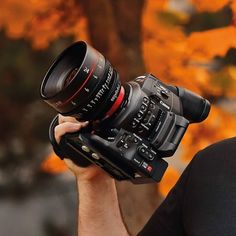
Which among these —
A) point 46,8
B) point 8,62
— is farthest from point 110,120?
point 8,62

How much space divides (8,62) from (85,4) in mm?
373

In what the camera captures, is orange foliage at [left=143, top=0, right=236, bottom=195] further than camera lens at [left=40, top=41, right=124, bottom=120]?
Yes

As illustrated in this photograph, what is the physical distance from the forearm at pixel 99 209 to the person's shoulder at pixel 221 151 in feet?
0.55

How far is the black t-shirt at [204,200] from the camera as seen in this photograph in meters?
0.90

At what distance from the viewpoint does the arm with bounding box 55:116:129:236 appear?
1026mm

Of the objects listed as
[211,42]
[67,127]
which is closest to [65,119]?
[67,127]

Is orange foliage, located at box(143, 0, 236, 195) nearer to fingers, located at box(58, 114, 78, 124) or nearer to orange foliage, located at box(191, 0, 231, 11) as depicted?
orange foliage, located at box(191, 0, 231, 11)

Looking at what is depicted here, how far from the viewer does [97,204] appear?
1046 mm

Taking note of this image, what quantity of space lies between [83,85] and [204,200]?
→ 0.86 feet

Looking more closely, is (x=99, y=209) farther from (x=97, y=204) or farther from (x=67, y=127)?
(x=67, y=127)

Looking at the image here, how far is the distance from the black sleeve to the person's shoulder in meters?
0.03

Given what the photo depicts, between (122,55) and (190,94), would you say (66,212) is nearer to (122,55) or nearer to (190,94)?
(122,55)

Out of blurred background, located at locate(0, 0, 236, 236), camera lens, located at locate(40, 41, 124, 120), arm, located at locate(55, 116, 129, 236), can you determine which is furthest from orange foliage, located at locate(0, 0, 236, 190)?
camera lens, located at locate(40, 41, 124, 120)

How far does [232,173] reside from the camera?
0.94 m
